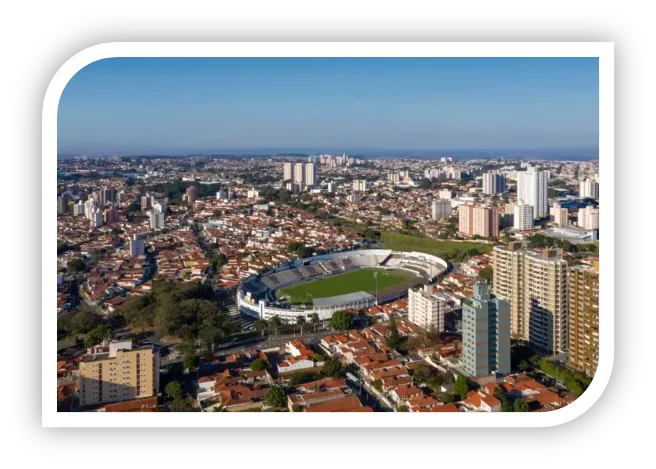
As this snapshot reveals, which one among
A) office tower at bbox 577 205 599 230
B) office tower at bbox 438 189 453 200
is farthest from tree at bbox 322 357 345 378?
office tower at bbox 438 189 453 200

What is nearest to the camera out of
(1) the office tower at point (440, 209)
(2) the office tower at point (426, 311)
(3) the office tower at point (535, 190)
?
(2) the office tower at point (426, 311)

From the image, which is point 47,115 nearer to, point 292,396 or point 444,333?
point 292,396

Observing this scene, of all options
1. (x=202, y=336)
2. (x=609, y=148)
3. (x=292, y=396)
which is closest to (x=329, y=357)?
(x=292, y=396)

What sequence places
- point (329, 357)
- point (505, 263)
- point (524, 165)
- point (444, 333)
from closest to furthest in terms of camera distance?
point (329, 357) < point (444, 333) < point (505, 263) < point (524, 165)

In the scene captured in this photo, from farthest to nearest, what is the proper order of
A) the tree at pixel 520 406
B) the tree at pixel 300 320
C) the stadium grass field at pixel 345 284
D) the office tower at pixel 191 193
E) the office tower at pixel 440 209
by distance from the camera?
1. the office tower at pixel 191 193
2. the office tower at pixel 440 209
3. the stadium grass field at pixel 345 284
4. the tree at pixel 300 320
5. the tree at pixel 520 406

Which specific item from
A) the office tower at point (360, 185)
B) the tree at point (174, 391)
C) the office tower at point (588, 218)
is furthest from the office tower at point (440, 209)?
the tree at point (174, 391)

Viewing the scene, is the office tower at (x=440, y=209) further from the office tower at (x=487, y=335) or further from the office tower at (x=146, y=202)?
the office tower at (x=487, y=335)

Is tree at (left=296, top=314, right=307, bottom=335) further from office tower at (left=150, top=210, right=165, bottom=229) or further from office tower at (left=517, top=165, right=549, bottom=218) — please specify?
office tower at (left=517, top=165, right=549, bottom=218)
